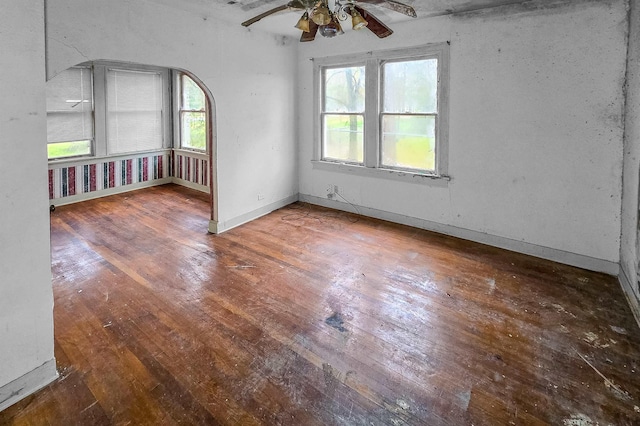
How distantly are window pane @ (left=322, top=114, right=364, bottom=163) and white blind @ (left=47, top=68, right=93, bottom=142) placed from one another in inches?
160

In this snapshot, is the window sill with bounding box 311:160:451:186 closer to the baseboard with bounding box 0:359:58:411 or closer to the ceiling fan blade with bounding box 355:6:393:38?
the ceiling fan blade with bounding box 355:6:393:38

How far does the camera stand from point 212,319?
9.71ft

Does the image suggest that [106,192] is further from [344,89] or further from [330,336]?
[330,336]

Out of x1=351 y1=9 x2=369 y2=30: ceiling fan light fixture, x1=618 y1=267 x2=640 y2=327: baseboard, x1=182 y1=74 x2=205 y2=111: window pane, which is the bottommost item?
x1=618 y1=267 x2=640 y2=327: baseboard

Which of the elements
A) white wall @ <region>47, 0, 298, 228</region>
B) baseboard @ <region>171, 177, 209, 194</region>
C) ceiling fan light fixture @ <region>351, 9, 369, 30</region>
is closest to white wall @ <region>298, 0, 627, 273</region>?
white wall @ <region>47, 0, 298, 228</region>

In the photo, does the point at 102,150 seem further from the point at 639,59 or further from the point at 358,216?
the point at 639,59

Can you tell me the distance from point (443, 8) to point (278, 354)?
4009 mm

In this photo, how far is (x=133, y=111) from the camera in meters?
7.15

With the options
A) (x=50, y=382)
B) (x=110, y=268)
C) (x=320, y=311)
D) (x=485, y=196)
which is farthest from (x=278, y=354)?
(x=485, y=196)

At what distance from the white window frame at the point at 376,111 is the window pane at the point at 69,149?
4.01m

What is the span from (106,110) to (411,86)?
5203 millimetres

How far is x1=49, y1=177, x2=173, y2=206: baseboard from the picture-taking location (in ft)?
20.7

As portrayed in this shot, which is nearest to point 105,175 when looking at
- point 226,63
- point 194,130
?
point 194,130

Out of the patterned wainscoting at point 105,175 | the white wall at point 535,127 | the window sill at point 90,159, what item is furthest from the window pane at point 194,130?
the white wall at point 535,127
